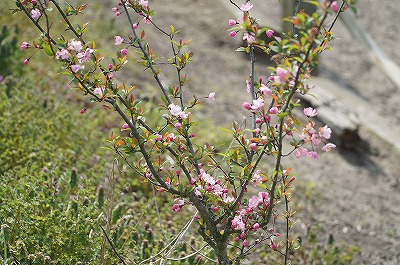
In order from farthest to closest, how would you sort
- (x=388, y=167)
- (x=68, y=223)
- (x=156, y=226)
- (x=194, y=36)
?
(x=194, y=36), (x=388, y=167), (x=156, y=226), (x=68, y=223)

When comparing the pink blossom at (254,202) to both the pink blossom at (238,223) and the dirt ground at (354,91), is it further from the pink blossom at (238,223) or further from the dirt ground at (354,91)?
the dirt ground at (354,91)

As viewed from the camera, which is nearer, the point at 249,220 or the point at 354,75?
the point at 249,220

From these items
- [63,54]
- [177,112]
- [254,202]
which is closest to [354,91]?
[254,202]

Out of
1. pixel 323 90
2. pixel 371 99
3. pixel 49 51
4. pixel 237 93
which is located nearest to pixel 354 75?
pixel 371 99

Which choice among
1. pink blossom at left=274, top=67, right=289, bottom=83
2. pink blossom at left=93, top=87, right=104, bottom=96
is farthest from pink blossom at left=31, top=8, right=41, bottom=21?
pink blossom at left=274, top=67, right=289, bottom=83

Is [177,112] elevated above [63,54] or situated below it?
above

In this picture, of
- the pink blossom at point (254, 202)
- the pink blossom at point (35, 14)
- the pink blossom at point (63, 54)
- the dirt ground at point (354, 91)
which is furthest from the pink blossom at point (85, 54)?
the dirt ground at point (354, 91)

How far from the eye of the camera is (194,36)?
7.82 metres

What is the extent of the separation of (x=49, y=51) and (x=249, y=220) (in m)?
1.22

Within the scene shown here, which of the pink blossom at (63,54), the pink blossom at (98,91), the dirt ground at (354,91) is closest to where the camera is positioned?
the pink blossom at (63,54)

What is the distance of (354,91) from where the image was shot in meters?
7.38

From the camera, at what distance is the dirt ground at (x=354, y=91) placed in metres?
4.88

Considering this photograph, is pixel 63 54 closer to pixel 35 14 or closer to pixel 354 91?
pixel 35 14

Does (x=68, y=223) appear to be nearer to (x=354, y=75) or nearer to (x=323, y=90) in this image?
(x=323, y=90)
